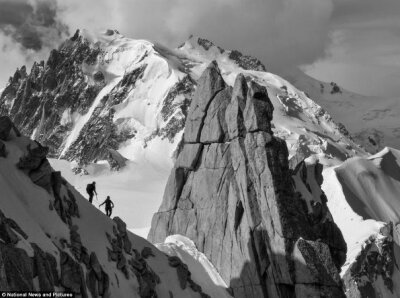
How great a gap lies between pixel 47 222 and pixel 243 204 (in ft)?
66.1

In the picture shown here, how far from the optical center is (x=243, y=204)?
57.6 m

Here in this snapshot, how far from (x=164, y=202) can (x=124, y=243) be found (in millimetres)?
15472

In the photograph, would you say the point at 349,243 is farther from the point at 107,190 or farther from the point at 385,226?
the point at 107,190

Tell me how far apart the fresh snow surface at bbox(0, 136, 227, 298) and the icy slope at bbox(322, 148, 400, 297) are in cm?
3300

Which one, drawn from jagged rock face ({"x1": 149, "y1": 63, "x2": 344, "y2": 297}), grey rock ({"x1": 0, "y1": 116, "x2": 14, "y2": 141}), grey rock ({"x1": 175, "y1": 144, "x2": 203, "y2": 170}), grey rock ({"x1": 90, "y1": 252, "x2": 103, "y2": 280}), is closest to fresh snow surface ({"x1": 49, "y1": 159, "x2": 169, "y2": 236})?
grey rock ({"x1": 175, "y1": 144, "x2": 203, "y2": 170})

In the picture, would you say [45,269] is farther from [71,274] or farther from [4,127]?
[4,127]

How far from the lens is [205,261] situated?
57469 millimetres

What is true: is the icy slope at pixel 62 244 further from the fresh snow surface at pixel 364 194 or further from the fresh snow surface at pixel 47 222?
the fresh snow surface at pixel 364 194

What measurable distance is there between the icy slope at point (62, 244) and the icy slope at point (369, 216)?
31.6m

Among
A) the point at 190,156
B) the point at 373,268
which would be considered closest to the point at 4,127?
the point at 190,156

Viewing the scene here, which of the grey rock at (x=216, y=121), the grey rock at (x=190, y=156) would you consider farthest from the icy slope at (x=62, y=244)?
the grey rock at (x=216, y=121)

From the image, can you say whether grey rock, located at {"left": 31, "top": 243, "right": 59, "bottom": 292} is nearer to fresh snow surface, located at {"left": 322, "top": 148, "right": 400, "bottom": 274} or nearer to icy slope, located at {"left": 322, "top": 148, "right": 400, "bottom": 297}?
icy slope, located at {"left": 322, "top": 148, "right": 400, "bottom": 297}

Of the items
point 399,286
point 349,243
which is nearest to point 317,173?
point 349,243

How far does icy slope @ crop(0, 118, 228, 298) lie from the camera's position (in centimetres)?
3362
